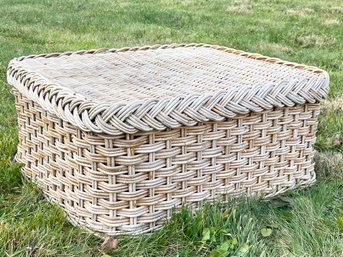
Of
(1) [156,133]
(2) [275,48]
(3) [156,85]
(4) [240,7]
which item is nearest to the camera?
(1) [156,133]

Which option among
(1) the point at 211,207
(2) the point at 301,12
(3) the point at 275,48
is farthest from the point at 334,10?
(1) the point at 211,207

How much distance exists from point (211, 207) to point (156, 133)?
1.21 ft

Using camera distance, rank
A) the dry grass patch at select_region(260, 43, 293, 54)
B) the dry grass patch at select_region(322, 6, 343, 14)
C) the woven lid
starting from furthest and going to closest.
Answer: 1. the dry grass patch at select_region(322, 6, 343, 14)
2. the dry grass patch at select_region(260, 43, 293, 54)
3. the woven lid

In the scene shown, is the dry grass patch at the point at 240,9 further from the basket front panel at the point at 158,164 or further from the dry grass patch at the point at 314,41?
the basket front panel at the point at 158,164

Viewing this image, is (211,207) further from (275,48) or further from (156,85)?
(275,48)

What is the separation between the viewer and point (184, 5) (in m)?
9.10

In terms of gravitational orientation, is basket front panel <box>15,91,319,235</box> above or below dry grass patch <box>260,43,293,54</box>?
above

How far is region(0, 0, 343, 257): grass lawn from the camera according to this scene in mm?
1811

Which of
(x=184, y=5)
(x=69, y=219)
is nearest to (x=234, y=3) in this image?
(x=184, y=5)

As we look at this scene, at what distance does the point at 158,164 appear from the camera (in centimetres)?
185

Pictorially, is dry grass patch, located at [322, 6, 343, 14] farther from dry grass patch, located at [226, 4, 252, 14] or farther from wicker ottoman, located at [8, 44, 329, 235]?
wicker ottoman, located at [8, 44, 329, 235]

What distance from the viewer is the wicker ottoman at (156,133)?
5.90 feet

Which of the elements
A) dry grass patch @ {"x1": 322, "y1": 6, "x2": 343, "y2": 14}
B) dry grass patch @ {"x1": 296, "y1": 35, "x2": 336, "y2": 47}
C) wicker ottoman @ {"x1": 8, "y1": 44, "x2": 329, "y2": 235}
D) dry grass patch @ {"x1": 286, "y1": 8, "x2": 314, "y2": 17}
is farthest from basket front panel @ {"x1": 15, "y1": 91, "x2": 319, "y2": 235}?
dry grass patch @ {"x1": 322, "y1": 6, "x2": 343, "y2": 14}

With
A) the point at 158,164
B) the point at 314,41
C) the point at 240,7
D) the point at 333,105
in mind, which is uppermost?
the point at 158,164
